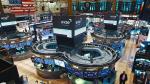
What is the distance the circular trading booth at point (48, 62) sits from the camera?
1310cm

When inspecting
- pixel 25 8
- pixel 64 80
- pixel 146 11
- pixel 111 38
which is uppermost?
pixel 25 8

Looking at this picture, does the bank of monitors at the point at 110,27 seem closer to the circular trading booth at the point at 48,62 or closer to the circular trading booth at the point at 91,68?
the circular trading booth at the point at 91,68

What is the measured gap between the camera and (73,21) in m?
10.9

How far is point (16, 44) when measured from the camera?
18375mm

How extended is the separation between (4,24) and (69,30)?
1113 cm

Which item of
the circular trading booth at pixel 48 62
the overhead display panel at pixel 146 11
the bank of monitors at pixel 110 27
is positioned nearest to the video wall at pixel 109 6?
the bank of monitors at pixel 110 27

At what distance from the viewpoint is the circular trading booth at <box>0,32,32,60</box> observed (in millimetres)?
17938

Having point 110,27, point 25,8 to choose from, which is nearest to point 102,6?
point 110,27

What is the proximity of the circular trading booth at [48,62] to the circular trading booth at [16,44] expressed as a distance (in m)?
4.62

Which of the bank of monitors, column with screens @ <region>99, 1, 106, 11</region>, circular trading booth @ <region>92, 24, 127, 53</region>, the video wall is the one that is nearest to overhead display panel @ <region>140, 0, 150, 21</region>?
circular trading booth @ <region>92, 24, 127, 53</region>

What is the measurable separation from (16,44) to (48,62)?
6.89 m

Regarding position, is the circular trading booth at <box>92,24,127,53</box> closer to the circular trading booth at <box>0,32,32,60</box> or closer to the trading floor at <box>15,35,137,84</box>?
the trading floor at <box>15,35,137,84</box>

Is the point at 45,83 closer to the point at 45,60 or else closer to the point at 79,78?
the point at 45,60

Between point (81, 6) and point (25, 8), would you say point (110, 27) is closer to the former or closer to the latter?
point (81, 6)
